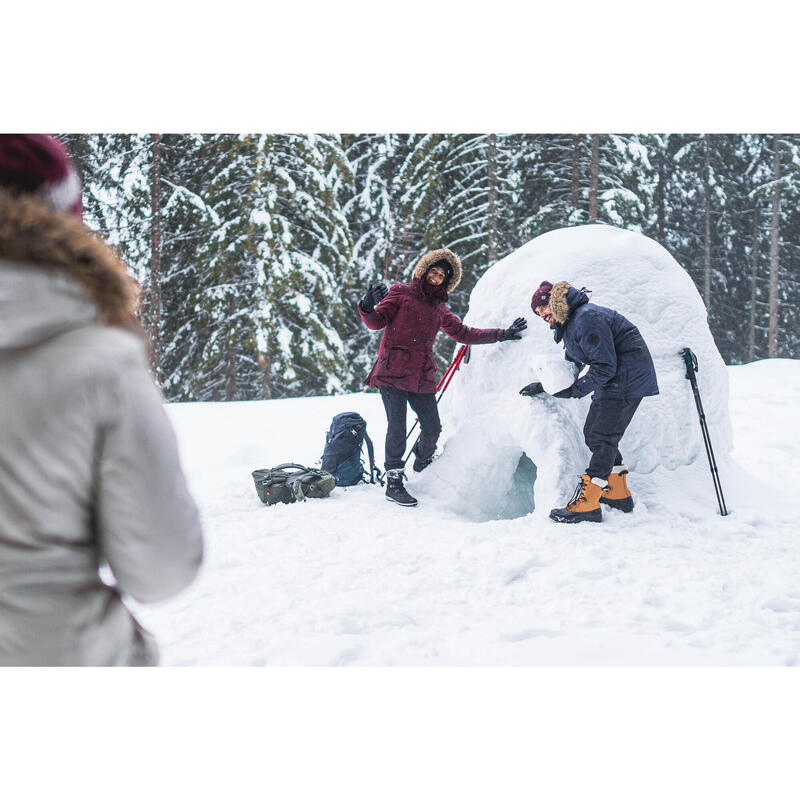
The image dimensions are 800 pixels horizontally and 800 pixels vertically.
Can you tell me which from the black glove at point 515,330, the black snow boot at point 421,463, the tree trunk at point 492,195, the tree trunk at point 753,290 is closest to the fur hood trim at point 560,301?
the black glove at point 515,330

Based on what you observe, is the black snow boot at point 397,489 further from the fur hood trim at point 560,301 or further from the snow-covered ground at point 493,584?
the fur hood trim at point 560,301

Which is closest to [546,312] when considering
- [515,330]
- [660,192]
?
[515,330]

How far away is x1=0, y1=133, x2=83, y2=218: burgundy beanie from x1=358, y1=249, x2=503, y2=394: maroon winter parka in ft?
11.7

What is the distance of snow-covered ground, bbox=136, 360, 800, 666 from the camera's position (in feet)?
8.37

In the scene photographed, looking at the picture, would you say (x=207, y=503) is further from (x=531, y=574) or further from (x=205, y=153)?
(x=205, y=153)

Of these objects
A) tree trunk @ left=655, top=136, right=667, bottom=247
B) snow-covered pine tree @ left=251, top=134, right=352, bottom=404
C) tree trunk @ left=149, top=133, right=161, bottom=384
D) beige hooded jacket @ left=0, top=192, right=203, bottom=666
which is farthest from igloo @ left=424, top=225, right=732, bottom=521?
tree trunk @ left=655, top=136, right=667, bottom=247

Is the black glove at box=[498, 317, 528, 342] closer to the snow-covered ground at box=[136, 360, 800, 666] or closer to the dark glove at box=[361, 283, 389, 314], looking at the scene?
the dark glove at box=[361, 283, 389, 314]

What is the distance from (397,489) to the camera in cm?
467

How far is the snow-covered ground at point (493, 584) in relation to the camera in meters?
2.55

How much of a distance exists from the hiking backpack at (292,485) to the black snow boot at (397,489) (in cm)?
48

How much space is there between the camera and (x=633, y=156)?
1162 centimetres

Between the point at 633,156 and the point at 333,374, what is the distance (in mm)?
7104

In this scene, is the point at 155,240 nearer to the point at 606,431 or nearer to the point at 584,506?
the point at 606,431

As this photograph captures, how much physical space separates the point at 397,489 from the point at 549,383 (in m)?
1.41
